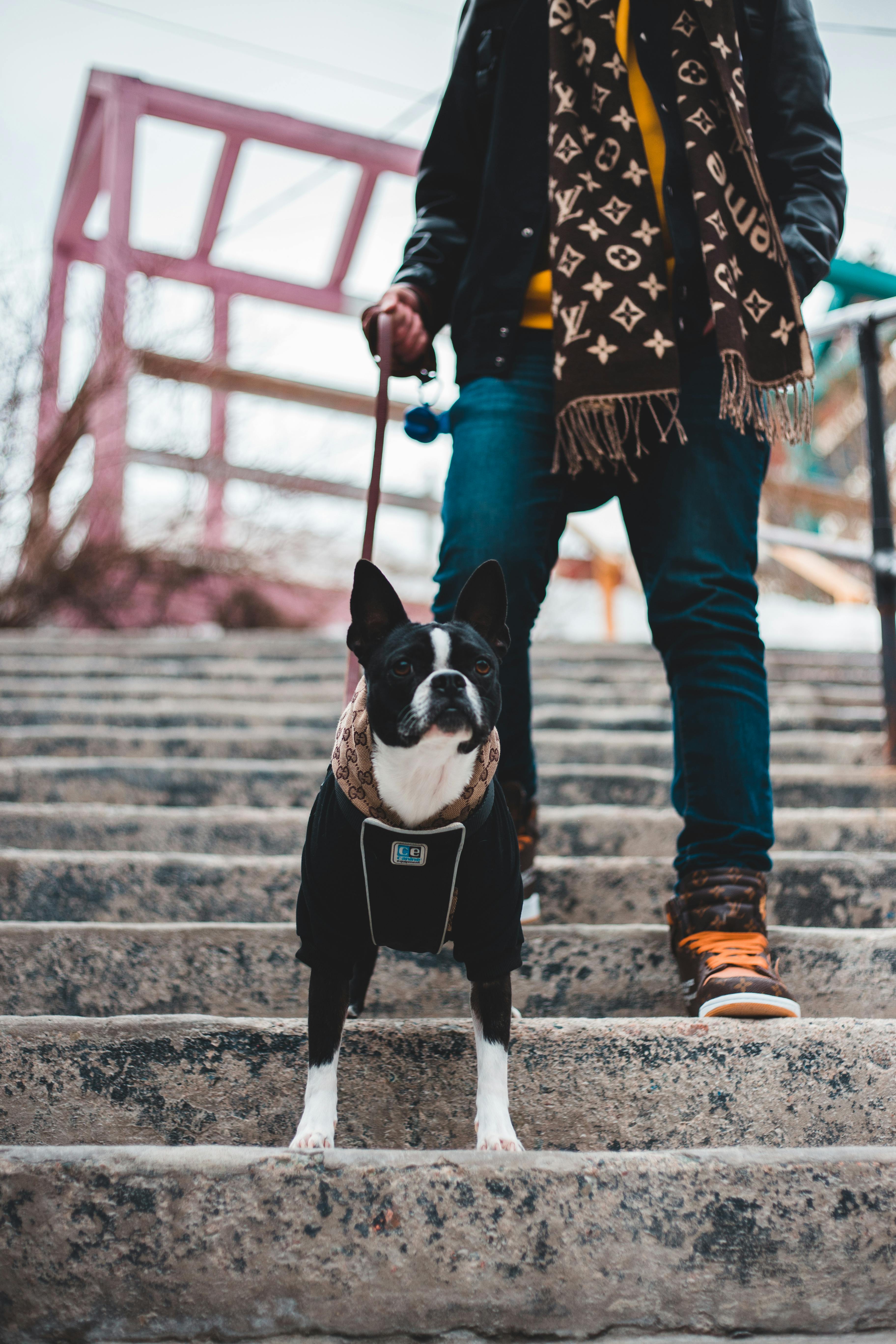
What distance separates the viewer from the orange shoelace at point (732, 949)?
1.54 meters

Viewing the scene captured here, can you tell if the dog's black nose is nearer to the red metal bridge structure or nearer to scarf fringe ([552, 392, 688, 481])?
scarf fringe ([552, 392, 688, 481])

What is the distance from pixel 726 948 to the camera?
61.8 inches

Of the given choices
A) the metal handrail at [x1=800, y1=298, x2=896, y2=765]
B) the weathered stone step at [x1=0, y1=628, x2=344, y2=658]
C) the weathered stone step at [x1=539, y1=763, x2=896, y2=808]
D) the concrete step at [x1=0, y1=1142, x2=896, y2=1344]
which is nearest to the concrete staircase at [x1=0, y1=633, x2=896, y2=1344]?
the concrete step at [x1=0, y1=1142, x2=896, y2=1344]

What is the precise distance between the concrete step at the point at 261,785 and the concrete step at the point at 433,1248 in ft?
5.12

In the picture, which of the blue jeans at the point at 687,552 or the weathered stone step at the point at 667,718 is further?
the weathered stone step at the point at 667,718

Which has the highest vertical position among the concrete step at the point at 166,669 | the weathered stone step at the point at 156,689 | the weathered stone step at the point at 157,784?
the concrete step at the point at 166,669

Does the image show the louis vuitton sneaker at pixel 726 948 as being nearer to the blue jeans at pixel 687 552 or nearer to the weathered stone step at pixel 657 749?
the blue jeans at pixel 687 552

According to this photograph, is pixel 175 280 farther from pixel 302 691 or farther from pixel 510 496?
pixel 510 496

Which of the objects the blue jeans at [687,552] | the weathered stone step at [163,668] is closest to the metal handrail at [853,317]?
the blue jeans at [687,552]

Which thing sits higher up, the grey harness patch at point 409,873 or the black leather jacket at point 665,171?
the black leather jacket at point 665,171

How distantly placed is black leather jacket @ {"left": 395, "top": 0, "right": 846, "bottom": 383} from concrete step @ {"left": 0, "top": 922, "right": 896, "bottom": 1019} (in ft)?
3.38

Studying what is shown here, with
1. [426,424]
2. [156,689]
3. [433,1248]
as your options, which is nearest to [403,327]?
[426,424]

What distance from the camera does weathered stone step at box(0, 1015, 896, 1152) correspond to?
1.36 meters

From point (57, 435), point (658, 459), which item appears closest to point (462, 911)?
point (658, 459)
